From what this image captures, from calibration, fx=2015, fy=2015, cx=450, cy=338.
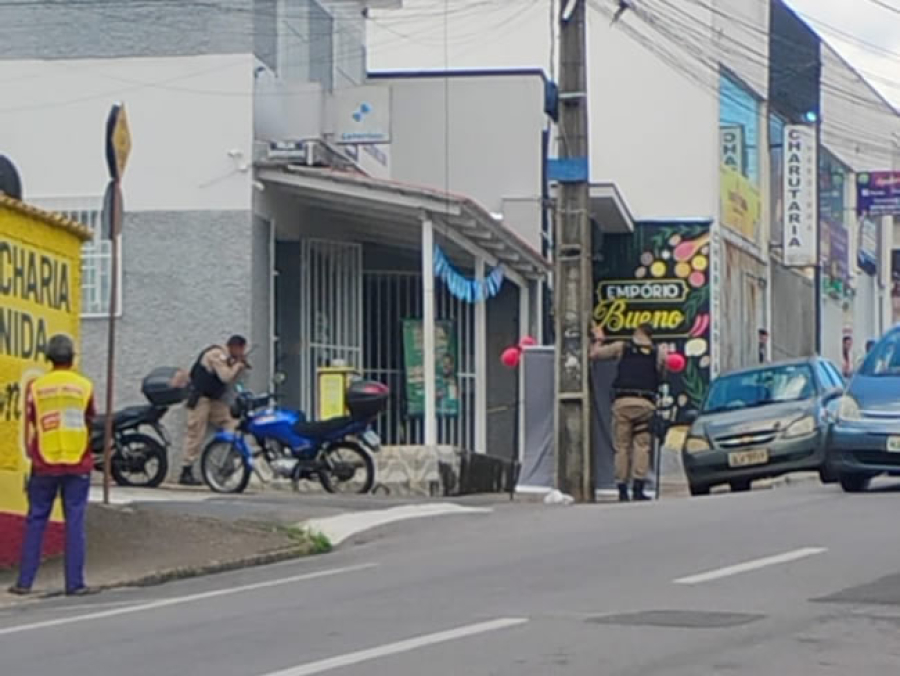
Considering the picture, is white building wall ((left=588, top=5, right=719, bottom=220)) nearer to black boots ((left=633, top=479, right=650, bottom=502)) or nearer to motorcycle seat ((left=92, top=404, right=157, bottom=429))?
black boots ((left=633, top=479, right=650, bottom=502))

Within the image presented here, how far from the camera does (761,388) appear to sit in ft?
73.9

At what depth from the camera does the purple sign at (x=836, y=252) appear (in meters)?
54.0

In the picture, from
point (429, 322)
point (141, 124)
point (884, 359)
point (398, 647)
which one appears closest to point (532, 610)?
point (398, 647)

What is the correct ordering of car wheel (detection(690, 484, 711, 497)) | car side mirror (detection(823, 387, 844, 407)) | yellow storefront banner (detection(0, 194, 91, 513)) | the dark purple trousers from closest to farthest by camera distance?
the dark purple trousers
yellow storefront banner (detection(0, 194, 91, 513))
car side mirror (detection(823, 387, 844, 407))
car wheel (detection(690, 484, 711, 497))

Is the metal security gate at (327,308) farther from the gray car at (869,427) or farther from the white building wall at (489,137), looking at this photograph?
the gray car at (869,427)

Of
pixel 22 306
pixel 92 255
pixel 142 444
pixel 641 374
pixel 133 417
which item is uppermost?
pixel 92 255

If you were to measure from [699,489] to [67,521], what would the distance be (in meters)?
10.3

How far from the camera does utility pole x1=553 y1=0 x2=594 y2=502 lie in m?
21.0

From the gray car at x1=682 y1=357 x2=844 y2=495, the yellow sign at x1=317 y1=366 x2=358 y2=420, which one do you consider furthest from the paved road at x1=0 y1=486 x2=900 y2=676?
the yellow sign at x1=317 y1=366 x2=358 y2=420

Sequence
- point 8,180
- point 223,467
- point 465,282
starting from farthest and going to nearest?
point 465,282 < point 223,467 < point 8,180

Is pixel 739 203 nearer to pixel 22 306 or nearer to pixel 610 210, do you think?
pixel 610 210

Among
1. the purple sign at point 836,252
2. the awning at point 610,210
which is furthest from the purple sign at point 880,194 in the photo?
the awning at point 610,210

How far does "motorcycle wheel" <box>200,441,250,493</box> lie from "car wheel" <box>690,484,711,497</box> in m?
5.06

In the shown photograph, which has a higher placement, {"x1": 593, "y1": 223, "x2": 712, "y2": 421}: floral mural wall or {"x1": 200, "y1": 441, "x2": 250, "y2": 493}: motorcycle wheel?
{"x1": 593, "y1": 223, "x2": 712, "y2": 421}: floral mural wall
